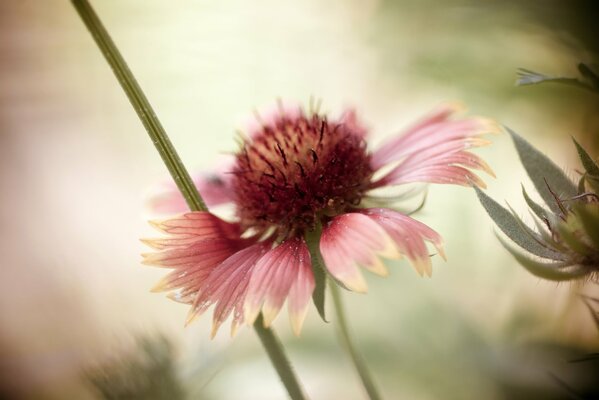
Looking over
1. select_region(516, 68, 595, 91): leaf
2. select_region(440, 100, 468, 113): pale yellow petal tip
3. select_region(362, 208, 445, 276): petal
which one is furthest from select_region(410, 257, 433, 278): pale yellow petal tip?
select_region(440, 100, 468, 113): pale yellow petal tip

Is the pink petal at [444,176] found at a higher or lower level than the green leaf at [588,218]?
higher

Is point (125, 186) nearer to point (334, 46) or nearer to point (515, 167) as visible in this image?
point (334, 46)

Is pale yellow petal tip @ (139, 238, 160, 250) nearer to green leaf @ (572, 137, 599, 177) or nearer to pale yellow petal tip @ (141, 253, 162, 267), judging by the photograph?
pale yellow petal tip @ (141, 253, 162, 267)

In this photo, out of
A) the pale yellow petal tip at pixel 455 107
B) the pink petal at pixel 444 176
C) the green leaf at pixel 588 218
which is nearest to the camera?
the green leaf at pixel 588 218

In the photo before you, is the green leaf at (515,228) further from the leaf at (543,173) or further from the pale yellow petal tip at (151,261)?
the pale yellow petal tip at (151,261)

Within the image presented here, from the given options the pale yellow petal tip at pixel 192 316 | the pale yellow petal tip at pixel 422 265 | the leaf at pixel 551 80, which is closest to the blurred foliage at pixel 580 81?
the leaf at pixel 551 80

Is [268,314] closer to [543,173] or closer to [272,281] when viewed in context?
[272,281]

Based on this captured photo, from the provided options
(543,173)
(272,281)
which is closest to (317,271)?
(272,281)
